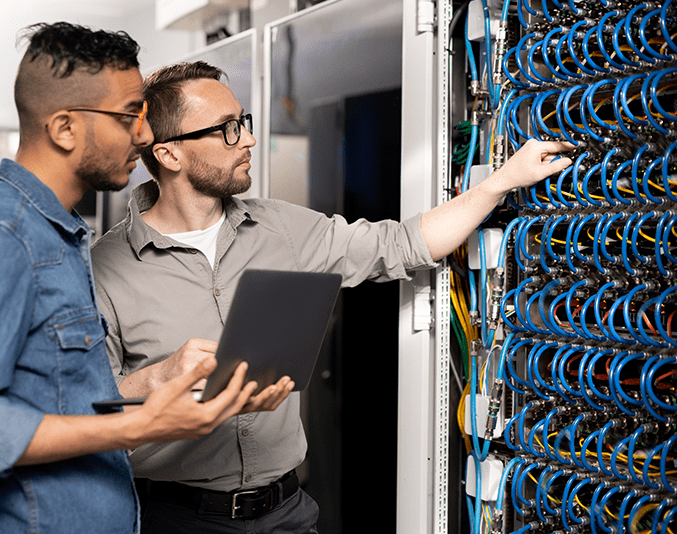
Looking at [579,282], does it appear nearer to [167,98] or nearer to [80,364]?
[80,364]

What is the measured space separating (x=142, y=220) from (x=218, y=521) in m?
0.75

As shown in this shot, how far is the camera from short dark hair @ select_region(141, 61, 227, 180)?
5.54ft

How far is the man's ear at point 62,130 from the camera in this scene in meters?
1.10

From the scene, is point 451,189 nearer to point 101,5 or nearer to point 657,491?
point 657,491

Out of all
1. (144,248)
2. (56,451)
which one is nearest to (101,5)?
(144,248)

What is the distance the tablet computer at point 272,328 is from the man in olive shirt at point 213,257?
0.38 metres

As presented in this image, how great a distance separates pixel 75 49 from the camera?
1121 mm

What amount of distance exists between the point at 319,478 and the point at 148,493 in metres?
0.80

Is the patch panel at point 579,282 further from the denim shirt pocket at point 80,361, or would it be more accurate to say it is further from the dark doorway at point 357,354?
the denim shirt pocket at point 80,361

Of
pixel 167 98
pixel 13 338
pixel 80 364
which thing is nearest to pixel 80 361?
pixel 80 364

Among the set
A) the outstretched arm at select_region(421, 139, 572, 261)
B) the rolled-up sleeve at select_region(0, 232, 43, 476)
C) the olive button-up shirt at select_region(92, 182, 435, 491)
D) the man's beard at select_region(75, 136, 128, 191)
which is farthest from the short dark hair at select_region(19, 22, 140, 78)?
the outstretched arm at select_region(421, 139, 572, 261)

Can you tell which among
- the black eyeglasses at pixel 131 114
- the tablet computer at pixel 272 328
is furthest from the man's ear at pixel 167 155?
the tablet computer at pixel 272 328

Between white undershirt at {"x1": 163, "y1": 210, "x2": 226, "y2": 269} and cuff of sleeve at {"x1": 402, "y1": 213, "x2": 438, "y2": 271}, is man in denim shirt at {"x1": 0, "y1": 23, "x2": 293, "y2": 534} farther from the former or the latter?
cuff of sleeve at {"x1": 402, "y1": 213, "x2": 438, "y2": 271}

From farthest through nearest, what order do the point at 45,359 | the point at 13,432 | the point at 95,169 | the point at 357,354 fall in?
the point at 357,354
the point at 95,169
the point at 45,359
the point at 13,432
